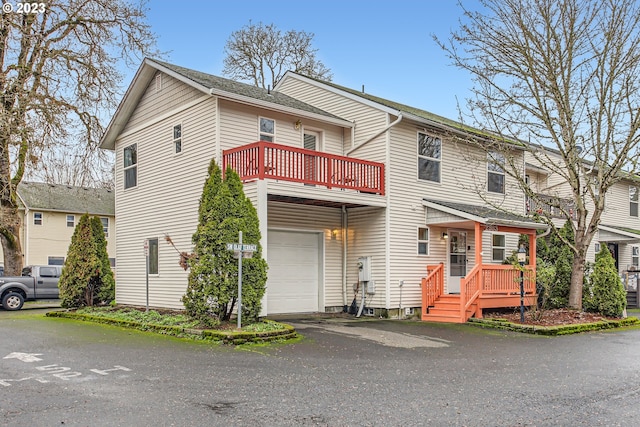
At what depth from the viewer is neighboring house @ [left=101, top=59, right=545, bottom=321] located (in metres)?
15.1

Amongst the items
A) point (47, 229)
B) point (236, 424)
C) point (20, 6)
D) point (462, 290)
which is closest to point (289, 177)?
point (462, 290)

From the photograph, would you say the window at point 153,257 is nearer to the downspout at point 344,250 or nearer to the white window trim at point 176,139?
the white window trim at point 176,139

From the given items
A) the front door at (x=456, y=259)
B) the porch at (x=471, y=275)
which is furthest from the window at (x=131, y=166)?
the front door at (x=456, y=259)

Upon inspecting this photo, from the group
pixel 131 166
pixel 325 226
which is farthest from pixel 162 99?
pixel 325 226

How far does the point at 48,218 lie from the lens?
3772 centimetres

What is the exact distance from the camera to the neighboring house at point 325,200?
15.1 metres

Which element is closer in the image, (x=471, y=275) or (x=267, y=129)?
(x=471, y=275)

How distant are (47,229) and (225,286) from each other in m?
30.5

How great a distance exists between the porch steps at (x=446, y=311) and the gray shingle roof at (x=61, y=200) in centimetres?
2670

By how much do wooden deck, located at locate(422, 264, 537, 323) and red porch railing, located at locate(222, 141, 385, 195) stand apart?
3140 mm

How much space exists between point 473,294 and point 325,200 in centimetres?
476

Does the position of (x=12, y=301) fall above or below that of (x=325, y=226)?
below

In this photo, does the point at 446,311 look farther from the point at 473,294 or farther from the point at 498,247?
the point at 498,247
